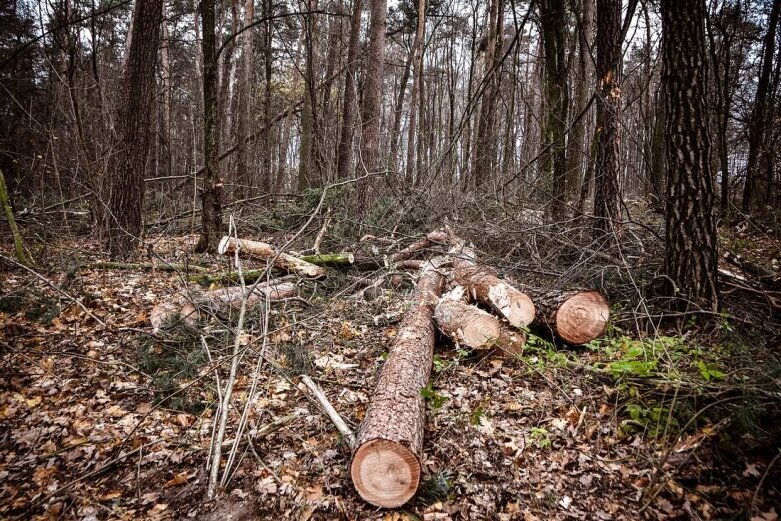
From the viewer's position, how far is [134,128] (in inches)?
249

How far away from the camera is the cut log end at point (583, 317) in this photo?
11.3ft

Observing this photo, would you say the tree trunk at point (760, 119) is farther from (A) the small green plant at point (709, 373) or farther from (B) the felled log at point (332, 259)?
(B) the felled log at point (332, 259)

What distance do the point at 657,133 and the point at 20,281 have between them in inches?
555

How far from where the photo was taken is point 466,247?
5695mm

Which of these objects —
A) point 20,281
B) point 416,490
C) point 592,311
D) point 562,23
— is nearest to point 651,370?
point 592,311

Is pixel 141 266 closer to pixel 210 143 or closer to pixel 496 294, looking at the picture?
pixel 210 143

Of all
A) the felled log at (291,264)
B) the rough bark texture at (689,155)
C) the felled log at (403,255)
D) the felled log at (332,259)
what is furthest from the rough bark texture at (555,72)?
the felled log at (291,264)

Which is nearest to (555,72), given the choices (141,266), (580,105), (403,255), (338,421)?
(580,105)

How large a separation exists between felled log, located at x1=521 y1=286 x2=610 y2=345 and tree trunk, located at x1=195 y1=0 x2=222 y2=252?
17.6 ft

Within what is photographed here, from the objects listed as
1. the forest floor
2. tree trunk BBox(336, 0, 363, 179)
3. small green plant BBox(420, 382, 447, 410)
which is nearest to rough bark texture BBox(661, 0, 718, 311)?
the forest floor

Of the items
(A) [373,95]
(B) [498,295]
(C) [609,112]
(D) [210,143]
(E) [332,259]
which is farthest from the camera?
(A) [373,95]

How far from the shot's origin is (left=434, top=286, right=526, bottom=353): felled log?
3506mm

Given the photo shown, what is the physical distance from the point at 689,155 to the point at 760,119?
26.7 ft

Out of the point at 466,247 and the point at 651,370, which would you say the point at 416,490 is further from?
the point at 466,247
